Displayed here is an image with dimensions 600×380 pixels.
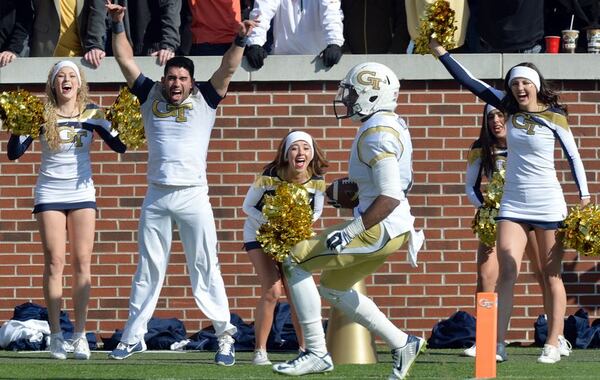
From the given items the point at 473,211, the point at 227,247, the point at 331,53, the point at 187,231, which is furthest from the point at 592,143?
the point at 187,231

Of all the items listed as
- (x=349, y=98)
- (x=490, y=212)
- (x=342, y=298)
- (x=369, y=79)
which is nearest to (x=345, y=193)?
(x=349, y=98)

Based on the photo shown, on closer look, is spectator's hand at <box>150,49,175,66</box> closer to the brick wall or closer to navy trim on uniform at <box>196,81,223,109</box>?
the brick wall

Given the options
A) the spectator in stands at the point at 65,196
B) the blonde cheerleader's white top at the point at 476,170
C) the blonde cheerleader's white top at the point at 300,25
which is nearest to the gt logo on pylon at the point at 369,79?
the blonde cheerleader's white top at the point at 476,170

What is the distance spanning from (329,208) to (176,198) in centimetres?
257

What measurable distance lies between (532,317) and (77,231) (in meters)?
4.10

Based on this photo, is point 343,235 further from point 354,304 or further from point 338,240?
point 354,304

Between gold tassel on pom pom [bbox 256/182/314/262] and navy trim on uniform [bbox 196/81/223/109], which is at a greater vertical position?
navy trim on uniform [bbox 196/81/223/109]

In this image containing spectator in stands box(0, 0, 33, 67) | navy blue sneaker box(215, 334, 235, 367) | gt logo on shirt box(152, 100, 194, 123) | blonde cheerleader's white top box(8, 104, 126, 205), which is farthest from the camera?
spectator in stands box(0, 0, 33, 67)

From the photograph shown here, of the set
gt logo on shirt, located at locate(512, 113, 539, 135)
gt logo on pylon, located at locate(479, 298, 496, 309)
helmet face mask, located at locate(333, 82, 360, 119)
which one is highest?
helmet face mask, located at locate(333, 82, 360, 119)

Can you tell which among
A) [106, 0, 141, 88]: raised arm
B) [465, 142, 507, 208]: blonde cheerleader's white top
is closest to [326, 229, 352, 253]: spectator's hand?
[106, 0, 141, 88]: raised arm

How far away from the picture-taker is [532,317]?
1302 centimetres

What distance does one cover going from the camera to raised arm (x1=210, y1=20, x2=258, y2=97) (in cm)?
1051

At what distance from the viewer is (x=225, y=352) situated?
420 inches

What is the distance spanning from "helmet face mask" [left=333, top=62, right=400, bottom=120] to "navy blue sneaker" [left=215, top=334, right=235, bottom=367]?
2195 millimetres
